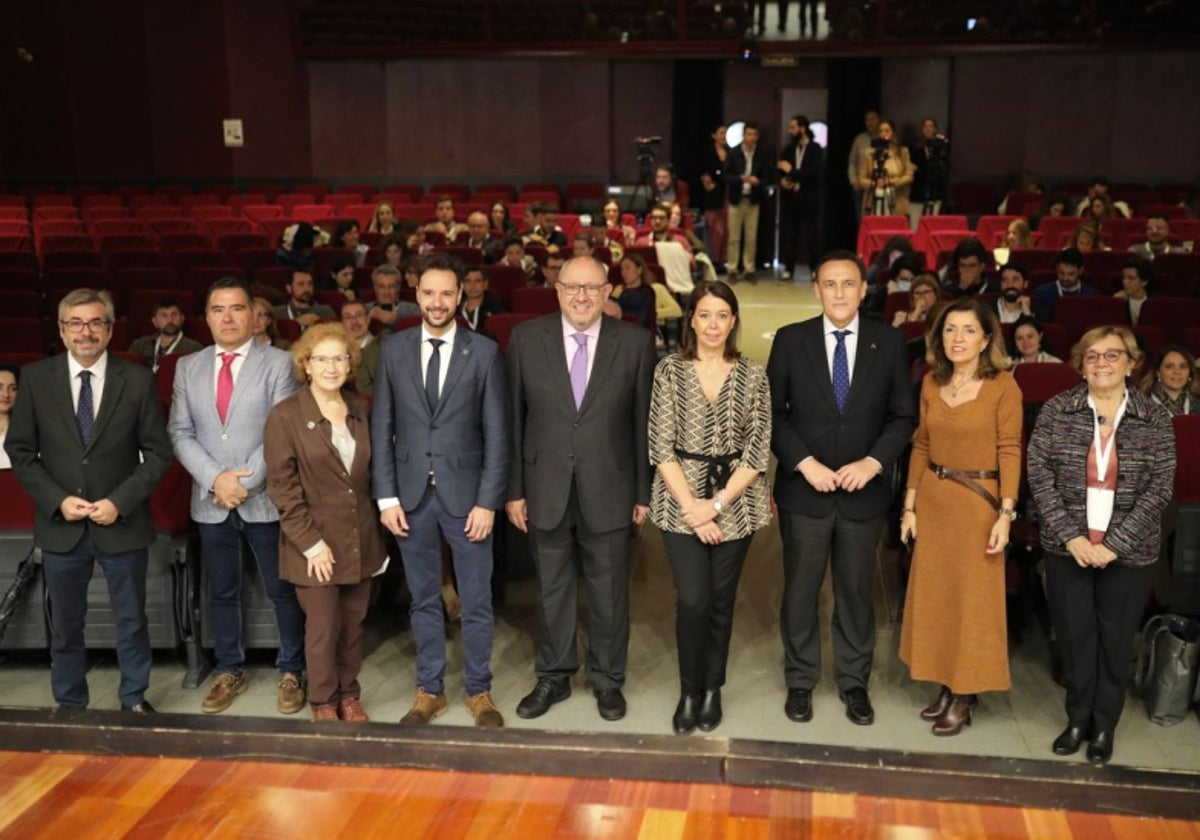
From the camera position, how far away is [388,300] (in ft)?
22.7

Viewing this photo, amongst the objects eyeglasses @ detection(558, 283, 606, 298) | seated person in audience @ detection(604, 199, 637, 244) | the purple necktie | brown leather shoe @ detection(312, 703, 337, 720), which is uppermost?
seated person in audience @ detection(604, 199, 637, 244)

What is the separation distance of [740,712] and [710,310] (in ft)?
4.45

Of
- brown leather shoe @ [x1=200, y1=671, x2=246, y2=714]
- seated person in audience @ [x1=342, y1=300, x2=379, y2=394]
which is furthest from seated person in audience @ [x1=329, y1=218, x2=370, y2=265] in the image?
→ brown leather shoe @ [x1=200, y1=671, x2=246, y2=714]

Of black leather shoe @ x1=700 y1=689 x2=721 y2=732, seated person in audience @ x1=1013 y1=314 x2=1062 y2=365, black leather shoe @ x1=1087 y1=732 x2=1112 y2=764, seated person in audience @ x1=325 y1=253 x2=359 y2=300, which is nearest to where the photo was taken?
black leather shoe @ x1=1087 y1=732 x2=1112 y2=764

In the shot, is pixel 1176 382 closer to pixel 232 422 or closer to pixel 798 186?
pixel 232 422

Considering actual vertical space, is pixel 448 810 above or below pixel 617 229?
below

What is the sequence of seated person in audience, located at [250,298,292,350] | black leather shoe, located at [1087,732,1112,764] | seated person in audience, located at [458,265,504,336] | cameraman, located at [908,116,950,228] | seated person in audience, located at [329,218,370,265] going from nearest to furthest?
black leather shoe, located at [1087,732,1112,764]
seated person in audience, located at [250,298,292,350]
seated person in audience, located at [458,265,504,336]
seated person in audience, located at [329,218,370,265]
cameraman, located at [908,116,950,228]

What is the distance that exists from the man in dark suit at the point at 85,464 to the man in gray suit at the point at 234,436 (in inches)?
5.4

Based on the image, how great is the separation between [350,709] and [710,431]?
4.88 feet

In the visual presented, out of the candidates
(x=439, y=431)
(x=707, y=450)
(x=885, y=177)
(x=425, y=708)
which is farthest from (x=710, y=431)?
(x=885, y=177)

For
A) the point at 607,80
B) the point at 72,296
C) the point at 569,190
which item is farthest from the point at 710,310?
the point at 607,80

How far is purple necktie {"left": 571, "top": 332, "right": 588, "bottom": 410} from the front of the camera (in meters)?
3.93

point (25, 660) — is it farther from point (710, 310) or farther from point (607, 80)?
point (607, 80)

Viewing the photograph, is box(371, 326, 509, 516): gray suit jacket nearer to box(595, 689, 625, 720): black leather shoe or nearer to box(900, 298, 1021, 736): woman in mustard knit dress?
box(595, 689, 625, 720): black leather shoe
